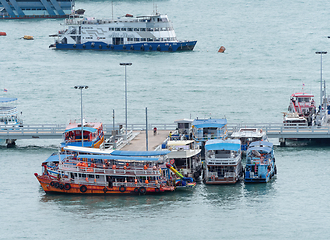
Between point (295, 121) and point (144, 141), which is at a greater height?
point (295, 121)

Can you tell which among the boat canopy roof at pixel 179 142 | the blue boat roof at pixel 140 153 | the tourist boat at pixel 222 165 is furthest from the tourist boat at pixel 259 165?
the blue boat roof at pixel 140 153

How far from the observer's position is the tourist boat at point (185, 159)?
53.8 meters

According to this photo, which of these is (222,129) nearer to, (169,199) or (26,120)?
(169,199)

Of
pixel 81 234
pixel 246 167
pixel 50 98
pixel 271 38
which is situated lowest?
pixel 81 234

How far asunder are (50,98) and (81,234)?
173 feet

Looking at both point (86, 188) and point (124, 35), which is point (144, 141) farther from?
point (124, 35)

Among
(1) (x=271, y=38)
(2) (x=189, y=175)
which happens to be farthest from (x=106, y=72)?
(2) (x=189, y=175)

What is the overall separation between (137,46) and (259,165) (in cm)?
8650

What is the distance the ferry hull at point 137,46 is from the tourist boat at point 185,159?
80.7 m

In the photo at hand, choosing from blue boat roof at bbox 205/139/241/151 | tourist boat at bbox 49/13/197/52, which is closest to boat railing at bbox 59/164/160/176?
blue boat roof at bbox 205/139/241/151

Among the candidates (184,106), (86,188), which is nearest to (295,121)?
(184,106)

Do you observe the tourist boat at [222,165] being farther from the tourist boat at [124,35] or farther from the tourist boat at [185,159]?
the tourist boat at [124,35]

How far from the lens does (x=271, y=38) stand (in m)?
154

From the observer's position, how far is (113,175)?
5100 cm
